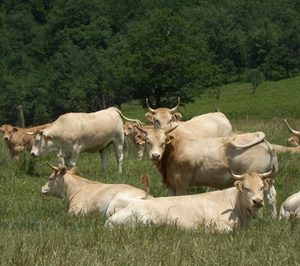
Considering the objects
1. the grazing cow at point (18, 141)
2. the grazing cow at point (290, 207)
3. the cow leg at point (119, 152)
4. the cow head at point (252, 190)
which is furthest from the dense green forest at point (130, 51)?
the cow head at point (252, 190)

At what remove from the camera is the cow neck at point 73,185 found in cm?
1188

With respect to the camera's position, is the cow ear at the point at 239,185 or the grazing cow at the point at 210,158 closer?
the cow ear at the point at 239,185

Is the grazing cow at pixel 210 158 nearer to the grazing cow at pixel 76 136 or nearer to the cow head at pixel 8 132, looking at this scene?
the grazing cow at pixel 76 136

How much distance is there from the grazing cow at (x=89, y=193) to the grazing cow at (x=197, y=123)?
369 cm

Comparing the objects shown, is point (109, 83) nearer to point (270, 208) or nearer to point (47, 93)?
point (47, 93)

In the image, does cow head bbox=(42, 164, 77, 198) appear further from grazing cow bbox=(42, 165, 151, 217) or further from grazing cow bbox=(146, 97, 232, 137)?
grazing cow bbox=(146, 97, 232, 137)

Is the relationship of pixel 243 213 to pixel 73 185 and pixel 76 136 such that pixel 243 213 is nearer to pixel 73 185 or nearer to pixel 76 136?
pixel 73 185

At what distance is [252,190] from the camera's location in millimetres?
9711

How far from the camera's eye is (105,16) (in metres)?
109

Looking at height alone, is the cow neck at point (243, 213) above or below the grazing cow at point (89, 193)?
above

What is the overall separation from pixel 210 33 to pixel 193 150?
309 ft

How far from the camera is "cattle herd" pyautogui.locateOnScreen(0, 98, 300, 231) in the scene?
9.57 metres

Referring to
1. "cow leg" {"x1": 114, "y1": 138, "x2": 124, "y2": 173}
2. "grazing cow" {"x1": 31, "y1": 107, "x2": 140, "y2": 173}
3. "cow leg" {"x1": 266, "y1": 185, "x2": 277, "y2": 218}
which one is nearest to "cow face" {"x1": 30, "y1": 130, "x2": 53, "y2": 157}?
"grazing cow" {"x1": 31, "y1": 107, "x2": 140, "y2": 173}

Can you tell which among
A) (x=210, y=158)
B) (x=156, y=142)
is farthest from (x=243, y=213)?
(x=156, y=142)
